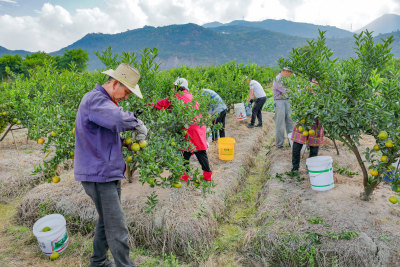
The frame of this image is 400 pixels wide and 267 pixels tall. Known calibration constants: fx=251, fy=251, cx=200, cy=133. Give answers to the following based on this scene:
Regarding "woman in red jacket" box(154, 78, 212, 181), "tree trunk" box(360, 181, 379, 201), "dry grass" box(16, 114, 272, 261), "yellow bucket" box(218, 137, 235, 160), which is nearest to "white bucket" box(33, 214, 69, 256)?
"dry grass" box(16, 114, 272, 261)

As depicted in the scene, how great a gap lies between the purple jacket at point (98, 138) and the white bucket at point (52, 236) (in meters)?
1.31

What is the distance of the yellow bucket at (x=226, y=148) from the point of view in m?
6.11

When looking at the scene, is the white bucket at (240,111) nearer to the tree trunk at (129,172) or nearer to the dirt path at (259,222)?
the dirt path at (259,222)

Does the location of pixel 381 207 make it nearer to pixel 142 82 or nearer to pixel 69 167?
pixel 142 82

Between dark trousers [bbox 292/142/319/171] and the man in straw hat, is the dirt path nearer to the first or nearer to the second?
dark trousers [bbox 292/142/319/171]

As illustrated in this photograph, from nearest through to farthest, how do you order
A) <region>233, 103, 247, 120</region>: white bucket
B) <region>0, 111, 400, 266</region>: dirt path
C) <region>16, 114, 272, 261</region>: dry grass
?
<region>0, 111, 400, 266</region>: dirt path → <region>16, 114, 272, 261</region>: dry grass → <region>233, 103, 247, 120</region>: white bucket

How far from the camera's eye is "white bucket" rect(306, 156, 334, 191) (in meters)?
4.12

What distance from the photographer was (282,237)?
10.9 feet

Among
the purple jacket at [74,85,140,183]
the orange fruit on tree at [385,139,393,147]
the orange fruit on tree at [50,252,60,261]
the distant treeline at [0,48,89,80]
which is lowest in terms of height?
the orange fruit on tree at [50,252,60,261]

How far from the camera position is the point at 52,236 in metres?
3.21

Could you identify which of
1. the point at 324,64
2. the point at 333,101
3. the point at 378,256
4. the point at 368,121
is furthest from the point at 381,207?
the point at 324,64

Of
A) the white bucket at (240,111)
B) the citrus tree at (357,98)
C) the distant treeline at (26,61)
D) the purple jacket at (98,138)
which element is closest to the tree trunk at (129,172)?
the purple jacket at (98,138)

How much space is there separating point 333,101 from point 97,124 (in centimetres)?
302

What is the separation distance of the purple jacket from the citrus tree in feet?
8.68
